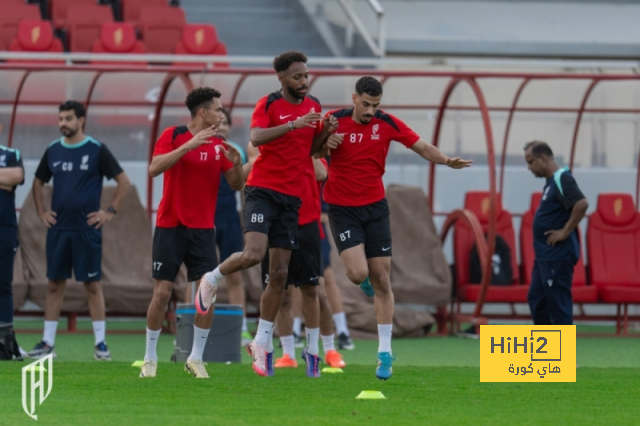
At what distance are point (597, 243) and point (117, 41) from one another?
8884mm

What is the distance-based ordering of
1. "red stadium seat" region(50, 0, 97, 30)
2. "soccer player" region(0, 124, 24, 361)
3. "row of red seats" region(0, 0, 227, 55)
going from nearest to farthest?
1. "soccer player" region(0, 124, 24, 361)
2. "row of red seats" region(0, 0, 227, 55)
3. "red stadium seat" region(50, 0, 97, 30)

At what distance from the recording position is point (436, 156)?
306 inches

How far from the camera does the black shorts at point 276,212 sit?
7564 mm

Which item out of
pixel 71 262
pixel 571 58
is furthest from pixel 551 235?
pixel 571 58

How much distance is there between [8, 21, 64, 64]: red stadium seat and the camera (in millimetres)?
18234

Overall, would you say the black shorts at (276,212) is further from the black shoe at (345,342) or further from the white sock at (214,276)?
the black shoe at (345,342)

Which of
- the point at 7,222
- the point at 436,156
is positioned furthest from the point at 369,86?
the point at 7,222

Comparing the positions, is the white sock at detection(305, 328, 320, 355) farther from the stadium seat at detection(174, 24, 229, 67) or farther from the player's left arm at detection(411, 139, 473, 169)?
the stadium seat at detection(174, 24, 229, 67)

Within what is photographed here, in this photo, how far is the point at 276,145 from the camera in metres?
7.64

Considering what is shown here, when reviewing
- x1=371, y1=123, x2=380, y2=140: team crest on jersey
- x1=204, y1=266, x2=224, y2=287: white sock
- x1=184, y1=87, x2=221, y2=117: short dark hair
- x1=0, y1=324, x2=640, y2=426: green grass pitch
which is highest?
x1=184, y1=87, x2=221, y2=117: short dark hair

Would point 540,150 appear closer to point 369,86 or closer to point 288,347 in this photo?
point 369,86

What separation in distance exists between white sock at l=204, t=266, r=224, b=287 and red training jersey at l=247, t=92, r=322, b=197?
2.18 feet

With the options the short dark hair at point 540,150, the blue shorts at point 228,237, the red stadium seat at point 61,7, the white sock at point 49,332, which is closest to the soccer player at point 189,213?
the white sock at point 49,332

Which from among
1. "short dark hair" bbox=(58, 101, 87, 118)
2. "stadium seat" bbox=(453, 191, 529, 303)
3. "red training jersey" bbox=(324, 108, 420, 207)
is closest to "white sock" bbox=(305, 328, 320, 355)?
"red training jersey" bbox=(324, 108, 420, 207)
